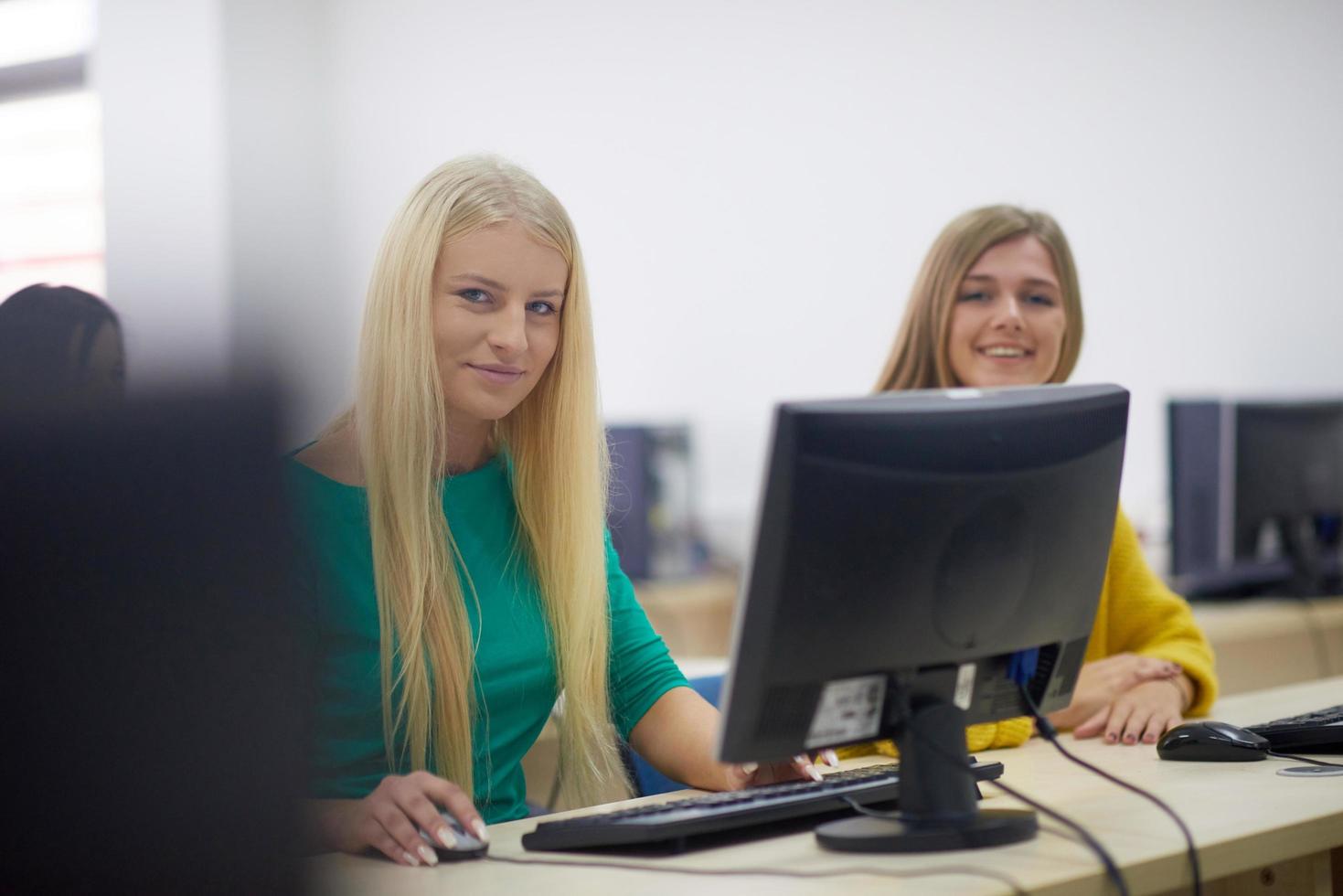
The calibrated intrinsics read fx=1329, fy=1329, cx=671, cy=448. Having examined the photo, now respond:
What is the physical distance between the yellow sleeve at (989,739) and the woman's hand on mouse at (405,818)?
1.87ft

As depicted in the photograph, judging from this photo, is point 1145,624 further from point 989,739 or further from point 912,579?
point 912,579

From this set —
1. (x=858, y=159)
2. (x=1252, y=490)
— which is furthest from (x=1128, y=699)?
(x=858, y=159)

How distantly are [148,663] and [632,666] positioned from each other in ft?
3.48

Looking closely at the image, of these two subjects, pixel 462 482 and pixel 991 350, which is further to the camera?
pixel 991 350

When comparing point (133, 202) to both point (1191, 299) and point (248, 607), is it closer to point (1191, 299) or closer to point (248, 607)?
point (1191, 299)

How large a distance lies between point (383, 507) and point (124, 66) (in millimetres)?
2735

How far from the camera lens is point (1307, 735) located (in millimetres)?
1434

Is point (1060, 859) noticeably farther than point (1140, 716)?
No

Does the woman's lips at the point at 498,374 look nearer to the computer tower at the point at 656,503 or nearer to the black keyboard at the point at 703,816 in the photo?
the black keyboard at the point at 703,816

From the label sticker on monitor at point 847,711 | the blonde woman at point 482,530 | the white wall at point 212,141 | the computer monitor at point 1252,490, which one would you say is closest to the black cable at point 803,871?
the label sticker on monitor at point 847,711

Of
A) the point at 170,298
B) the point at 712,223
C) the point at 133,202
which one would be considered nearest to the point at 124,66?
the point at 133,202

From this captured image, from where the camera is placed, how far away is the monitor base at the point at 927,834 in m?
1.04

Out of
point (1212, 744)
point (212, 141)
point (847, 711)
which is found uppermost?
point (212, 141)

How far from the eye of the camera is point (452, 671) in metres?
1.40
